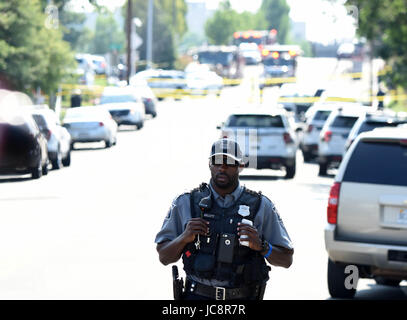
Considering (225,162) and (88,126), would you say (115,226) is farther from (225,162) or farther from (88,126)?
(88,126)

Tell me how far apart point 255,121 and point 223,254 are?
22.0 metres

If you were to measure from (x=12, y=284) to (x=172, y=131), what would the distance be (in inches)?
1523

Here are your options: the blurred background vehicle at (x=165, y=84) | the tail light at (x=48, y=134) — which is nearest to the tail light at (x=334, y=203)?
the tail light at (x=48, y=134)

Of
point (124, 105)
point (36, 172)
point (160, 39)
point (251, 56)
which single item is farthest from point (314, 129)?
point (160, 39)

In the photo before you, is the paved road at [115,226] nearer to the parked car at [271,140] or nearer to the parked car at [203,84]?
the parked car at [271,140]

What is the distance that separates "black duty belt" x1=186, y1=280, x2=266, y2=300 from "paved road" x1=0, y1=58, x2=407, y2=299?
1.15m

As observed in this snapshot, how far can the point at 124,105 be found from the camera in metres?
50.7

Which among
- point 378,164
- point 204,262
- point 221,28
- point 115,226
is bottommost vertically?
point 115,226

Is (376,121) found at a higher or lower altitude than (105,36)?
lower

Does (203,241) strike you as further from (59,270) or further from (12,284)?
(59,270)

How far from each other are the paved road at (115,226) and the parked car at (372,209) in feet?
3.04

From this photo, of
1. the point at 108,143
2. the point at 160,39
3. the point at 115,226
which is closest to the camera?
the point at 115,226
